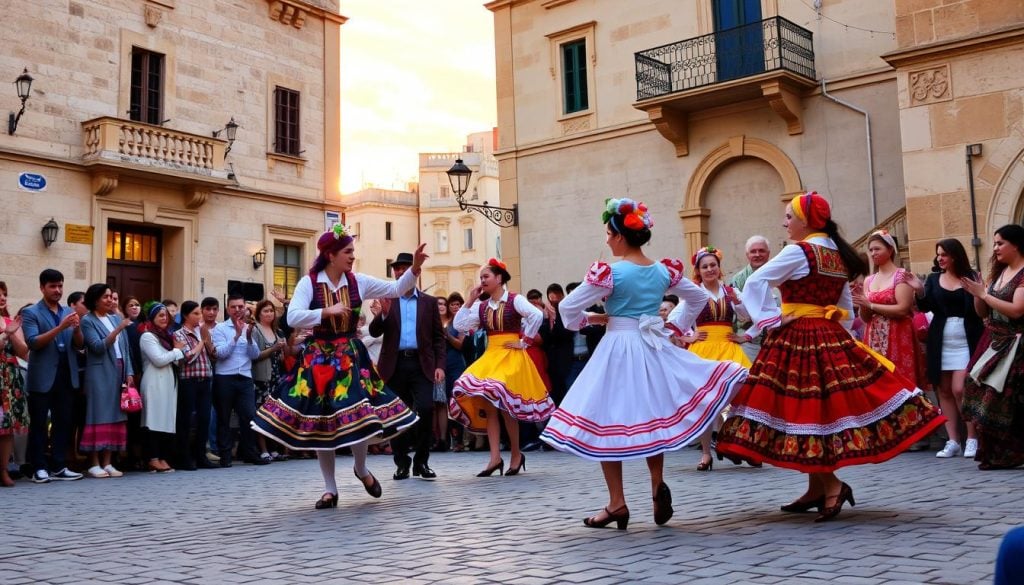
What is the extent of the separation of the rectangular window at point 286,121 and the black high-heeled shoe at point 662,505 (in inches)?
845

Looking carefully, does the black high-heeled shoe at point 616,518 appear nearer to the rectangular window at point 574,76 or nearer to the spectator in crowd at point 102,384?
the spectator in crowd at point 102,384

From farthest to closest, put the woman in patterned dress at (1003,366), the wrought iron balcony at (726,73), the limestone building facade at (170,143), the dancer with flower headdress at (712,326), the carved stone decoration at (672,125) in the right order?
the carved stone decoration at (672,125) → the limestone building facade at (170,143) → the wrought iron balcony at (726,73) → the dancer with flower headdress at (712,326) → the woman in patterned dress at (1003,366)

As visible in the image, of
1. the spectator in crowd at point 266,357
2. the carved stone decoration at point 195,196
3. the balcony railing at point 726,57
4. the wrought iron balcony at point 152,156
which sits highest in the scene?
Result: the balcony railing at point 726,57

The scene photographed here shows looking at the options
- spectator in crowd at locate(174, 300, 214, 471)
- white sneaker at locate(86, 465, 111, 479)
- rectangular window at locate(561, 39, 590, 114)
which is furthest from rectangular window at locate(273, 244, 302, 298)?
white sneaker at locate(86, 465, 111, 479)

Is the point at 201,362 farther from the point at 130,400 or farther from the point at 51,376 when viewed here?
the point at 51,376

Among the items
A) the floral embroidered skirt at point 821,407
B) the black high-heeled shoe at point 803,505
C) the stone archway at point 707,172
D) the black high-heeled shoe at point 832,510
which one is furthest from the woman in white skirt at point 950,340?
the stone archway at point 707,172

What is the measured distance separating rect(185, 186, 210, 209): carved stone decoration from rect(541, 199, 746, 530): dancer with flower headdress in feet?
61.2

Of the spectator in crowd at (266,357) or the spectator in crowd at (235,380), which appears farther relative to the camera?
the spectator in crowd at (266,357)

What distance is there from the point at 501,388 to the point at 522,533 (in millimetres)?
3910

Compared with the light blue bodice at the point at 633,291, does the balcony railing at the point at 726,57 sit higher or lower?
higher

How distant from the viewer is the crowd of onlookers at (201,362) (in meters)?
9.94

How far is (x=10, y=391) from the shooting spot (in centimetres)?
1025

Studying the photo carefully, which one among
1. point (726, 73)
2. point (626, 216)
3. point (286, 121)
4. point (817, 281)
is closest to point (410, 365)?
point (626, 216)

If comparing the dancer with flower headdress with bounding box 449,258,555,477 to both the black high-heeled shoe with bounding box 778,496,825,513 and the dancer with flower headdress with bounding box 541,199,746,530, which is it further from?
the black high-heeled shoe with bounding box 778,496,825,513
